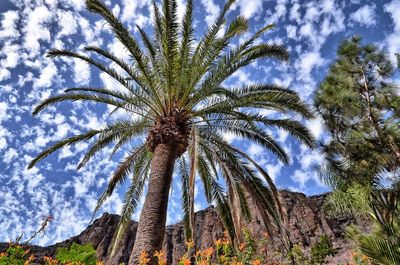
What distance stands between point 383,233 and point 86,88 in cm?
897

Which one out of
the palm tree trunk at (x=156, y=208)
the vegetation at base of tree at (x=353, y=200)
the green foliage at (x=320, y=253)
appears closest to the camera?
the palm tree trunk at (x=156, y=208)

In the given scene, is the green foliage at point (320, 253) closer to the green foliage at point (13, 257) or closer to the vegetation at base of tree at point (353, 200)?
the vegetation at base of tree at point (353, 200)

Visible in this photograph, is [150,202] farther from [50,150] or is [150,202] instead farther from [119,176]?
[50,150]

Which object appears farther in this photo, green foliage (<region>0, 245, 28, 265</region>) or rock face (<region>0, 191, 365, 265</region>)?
rock face (<region>0, 191, 365, 265</region>)

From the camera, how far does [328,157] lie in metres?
11.2

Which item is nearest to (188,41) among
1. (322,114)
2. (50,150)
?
(50,150)

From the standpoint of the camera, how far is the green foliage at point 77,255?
12.7 ft

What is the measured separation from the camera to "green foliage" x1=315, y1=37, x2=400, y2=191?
9742mm

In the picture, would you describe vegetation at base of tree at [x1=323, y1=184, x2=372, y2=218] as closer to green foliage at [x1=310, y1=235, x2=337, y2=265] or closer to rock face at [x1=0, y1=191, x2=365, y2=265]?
green foliage at [x1=310, y1=235, x2=337, y2=265]

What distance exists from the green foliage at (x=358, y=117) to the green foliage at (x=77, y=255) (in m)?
8.31

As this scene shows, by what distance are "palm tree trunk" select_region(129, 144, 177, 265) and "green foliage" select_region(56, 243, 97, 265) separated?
1.30 m

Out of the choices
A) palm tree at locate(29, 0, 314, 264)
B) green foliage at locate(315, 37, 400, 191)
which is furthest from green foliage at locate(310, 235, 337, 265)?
green foliage at locate(315, 37, 400, 191)

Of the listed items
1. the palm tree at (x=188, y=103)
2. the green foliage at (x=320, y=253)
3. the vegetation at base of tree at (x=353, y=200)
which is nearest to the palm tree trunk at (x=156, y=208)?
the palm tree at (x=188, y=103)

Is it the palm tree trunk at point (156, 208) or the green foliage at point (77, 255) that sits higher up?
the palm tree trunk at point (156, 208)
